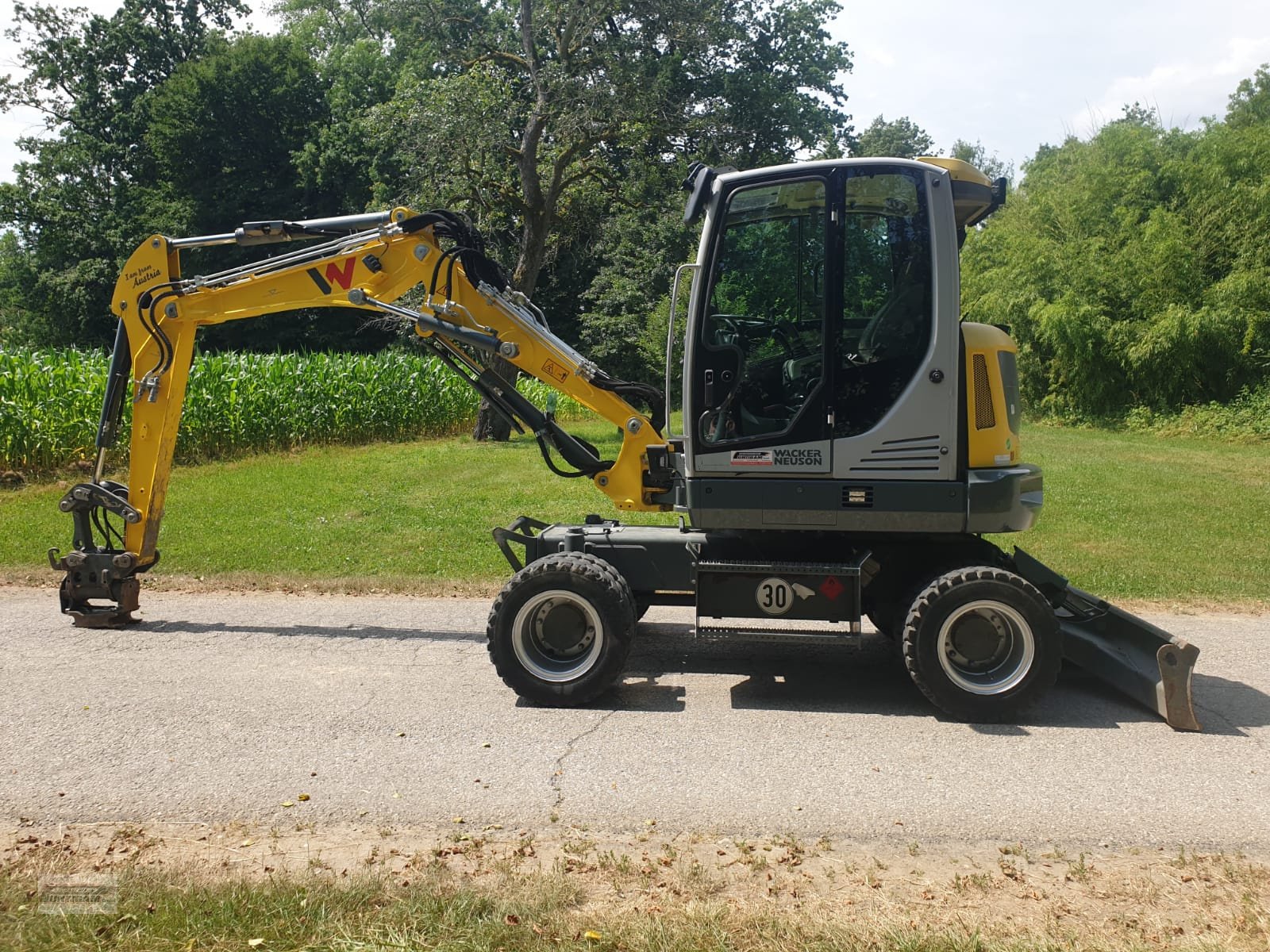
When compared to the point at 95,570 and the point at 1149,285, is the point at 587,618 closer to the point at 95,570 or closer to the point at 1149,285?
the point at 95,570

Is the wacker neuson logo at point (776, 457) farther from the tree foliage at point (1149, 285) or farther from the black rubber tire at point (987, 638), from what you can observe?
the tree foliage at point (1149, 285)

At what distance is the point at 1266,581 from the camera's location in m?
9.49

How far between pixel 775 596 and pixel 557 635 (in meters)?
1.39

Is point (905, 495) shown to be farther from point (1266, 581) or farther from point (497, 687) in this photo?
point (1266, 581)

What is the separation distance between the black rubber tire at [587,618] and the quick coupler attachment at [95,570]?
348 cm

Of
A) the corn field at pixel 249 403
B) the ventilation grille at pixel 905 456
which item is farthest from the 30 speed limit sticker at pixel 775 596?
the corn field at pixel 249 403

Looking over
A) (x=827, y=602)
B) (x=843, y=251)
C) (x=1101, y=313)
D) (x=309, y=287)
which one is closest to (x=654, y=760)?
(x=827, y=602)

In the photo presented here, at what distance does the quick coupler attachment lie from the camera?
7.70 metres

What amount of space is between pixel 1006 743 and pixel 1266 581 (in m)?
5.66

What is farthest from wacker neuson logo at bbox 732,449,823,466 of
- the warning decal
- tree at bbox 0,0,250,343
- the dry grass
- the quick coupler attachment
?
tree at bbox 0,0,250,343

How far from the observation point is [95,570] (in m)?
7.71
